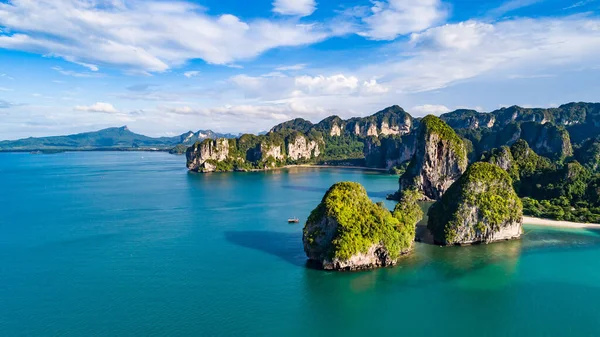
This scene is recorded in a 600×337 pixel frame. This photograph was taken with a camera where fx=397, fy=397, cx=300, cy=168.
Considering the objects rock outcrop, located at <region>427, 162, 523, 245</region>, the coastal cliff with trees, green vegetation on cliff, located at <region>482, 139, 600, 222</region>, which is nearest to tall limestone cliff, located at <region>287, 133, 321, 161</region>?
the coastal cliff with trees

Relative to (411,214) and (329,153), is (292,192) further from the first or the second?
(329,153)

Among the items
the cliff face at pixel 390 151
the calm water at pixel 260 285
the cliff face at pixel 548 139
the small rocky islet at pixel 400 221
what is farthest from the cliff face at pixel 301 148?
the small rocky islet at pixel 400 221

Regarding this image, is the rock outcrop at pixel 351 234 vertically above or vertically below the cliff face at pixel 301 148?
below

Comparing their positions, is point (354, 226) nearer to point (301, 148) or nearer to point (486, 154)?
point (486, 154)

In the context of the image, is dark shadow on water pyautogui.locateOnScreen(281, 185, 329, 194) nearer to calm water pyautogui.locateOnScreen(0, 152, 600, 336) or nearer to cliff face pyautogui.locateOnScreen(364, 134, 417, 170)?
calm water pyautogui.locateOnScreen(0, 152, 600, 336)

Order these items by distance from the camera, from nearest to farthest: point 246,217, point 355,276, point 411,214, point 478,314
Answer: point 478,314 → point 355,276 → point 411,214 → point 246,217

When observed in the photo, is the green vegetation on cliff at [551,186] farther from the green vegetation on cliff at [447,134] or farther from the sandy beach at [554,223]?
the green vegetation on cliff at [447,134]

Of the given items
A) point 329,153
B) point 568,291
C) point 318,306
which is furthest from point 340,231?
point 329,153
